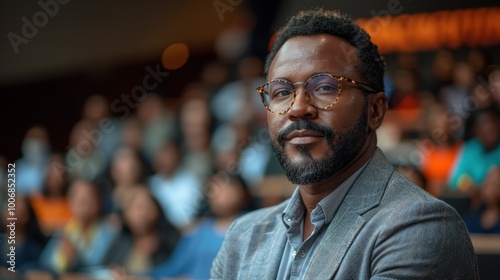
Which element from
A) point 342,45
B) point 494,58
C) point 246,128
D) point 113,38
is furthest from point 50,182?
point 342,45

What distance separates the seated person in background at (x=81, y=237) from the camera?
18.4 ft

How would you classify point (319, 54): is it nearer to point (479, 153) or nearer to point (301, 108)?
point (301, 108)

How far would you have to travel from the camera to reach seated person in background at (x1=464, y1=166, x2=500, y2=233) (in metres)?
4.16

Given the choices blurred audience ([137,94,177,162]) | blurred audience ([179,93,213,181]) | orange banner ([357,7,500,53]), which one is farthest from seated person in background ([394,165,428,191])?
blurred audience ([137,94,177,162])

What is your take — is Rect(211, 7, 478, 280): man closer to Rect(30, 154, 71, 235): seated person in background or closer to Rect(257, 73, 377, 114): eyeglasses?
Rect(257, 73, 377, 114): eyeglasses

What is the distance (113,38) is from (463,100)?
117 inches

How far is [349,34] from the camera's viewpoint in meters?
1.96

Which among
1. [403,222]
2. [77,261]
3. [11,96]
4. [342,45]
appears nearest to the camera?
[403,222]

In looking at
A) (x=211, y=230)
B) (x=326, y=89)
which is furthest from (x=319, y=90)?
(x=211, y=230)

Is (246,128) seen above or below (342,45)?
below

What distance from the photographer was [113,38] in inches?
233

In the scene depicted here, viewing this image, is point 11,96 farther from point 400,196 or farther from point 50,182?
point 400,196

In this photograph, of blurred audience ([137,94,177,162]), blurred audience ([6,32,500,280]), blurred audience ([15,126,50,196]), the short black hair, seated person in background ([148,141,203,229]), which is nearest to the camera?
the short black hair

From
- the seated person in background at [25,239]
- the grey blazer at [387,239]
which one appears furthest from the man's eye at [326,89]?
the seated person in background at [25,239]
